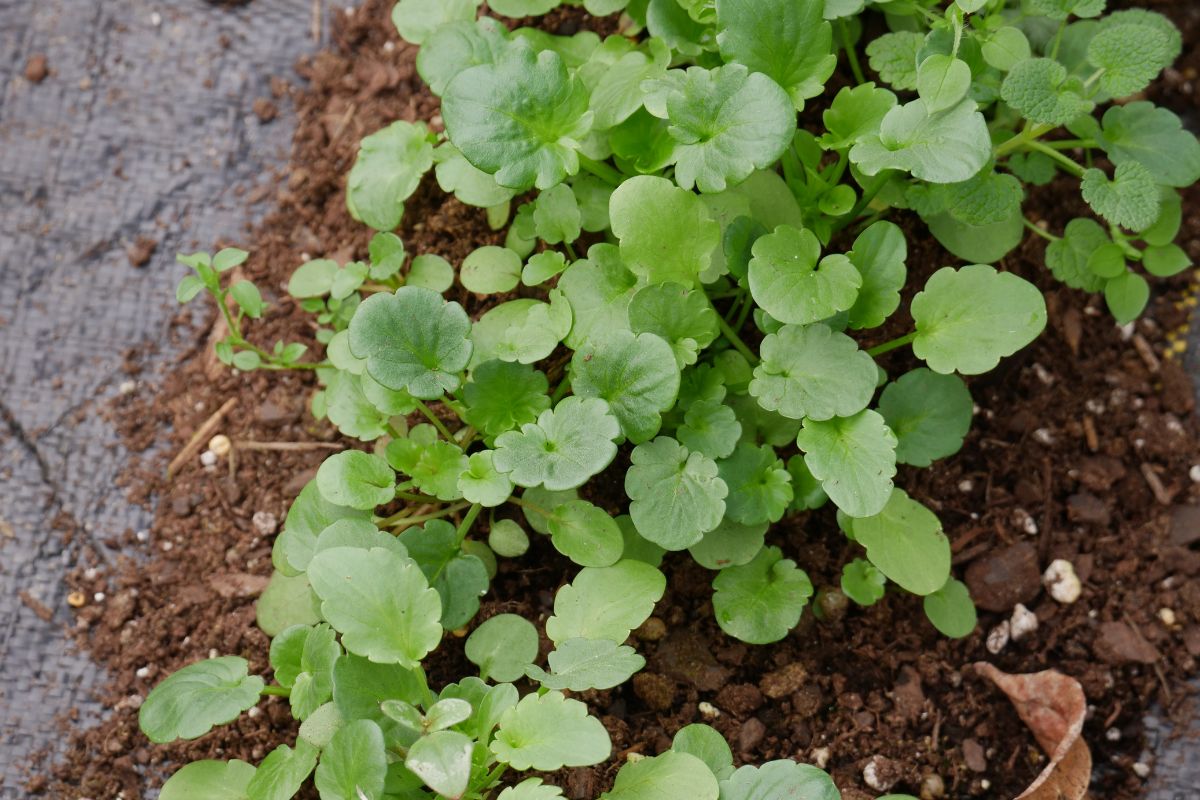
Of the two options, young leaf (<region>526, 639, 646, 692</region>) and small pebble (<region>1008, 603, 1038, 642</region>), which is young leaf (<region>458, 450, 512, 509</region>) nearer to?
young leaf (<region>526, 639, 646, 692</region>)

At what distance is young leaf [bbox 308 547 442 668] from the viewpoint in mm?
1470

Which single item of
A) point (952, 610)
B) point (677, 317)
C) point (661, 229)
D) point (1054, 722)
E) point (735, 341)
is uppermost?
point (661, 229)

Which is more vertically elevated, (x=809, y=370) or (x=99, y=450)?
(x=809, y=370)

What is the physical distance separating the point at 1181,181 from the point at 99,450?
195 cm

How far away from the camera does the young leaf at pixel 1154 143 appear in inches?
71.6

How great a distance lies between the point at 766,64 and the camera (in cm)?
169

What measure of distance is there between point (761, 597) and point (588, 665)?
37 centimetres

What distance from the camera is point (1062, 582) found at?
6.26ft

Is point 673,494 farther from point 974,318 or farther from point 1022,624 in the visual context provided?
point 1022,624

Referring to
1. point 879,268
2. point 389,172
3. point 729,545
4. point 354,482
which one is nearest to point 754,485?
point 729,545

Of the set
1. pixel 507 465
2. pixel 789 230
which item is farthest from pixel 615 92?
pixel 507 465

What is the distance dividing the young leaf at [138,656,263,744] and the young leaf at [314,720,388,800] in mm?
210

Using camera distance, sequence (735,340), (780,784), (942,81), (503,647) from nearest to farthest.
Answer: (780,784)
(942,81)
(503,647)
(735,340)

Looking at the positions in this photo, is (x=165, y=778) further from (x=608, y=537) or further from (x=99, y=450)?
(x=608, y=537)
